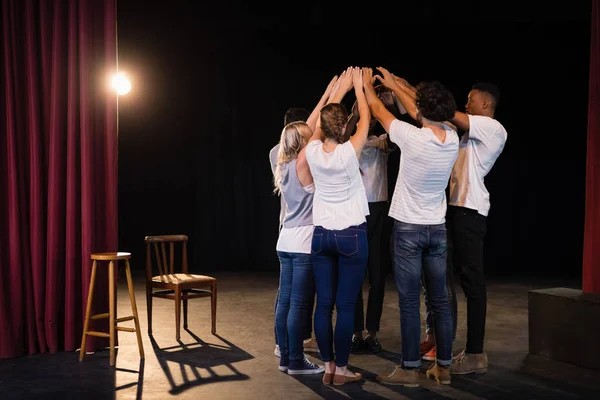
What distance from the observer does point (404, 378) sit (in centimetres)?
374

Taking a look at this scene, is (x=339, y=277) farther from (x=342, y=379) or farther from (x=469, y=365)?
(x=469, y=365)

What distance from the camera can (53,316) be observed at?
14.7 feet

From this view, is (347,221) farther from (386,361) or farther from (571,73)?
(571,73)

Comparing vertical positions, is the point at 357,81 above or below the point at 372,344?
above

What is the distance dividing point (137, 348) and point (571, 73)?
22.1 ft

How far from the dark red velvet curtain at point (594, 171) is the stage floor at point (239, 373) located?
1.79 feet

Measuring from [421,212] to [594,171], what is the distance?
4.57 ft

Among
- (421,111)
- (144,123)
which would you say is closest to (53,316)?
(421,111)

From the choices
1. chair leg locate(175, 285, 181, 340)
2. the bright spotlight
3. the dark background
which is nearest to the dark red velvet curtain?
chair leg locate(175, 285, 181, 340)

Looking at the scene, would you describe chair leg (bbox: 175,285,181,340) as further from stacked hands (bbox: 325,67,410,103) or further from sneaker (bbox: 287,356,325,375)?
stacked hands (bbox: 325,67,410,103)

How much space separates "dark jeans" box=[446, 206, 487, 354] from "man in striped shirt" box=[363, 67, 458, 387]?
28 centimetres

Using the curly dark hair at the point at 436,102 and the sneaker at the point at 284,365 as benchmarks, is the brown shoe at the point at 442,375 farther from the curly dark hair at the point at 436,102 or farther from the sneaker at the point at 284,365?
the curly dark hair at the point at 436,102

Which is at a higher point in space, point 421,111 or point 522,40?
point 522,40

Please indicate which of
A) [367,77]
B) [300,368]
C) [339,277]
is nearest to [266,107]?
[367,77]
